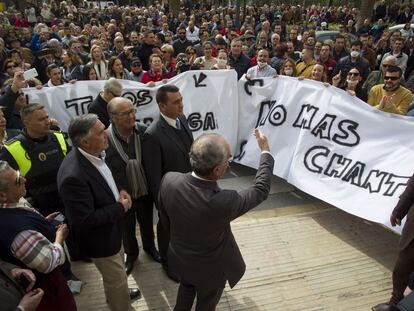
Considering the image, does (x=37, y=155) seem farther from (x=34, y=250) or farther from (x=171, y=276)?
(x=171, y=276)

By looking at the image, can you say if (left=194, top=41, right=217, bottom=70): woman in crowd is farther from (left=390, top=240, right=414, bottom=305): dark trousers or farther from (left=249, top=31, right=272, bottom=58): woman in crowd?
(left=390, top=240, right=414, bottom=305): dark trousers

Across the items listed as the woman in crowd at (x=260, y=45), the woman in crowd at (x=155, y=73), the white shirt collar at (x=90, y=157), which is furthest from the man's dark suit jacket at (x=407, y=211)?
the woman in crowd at (x=260, y=45)

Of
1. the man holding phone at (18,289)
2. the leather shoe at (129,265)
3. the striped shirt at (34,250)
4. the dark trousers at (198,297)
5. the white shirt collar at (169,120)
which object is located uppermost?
the white shirt collar at (169,120)

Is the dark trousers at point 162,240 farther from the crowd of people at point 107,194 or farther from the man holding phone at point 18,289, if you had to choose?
the man holding phone at point 18,289

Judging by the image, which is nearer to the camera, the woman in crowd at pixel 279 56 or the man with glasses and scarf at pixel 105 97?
the man with glasses and scarf at pixel 105 97

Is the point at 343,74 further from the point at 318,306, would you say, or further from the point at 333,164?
the point at 318,306

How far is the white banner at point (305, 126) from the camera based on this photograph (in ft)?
12.5

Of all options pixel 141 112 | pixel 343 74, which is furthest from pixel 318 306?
pixel 343 74

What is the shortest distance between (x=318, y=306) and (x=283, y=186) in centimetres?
220

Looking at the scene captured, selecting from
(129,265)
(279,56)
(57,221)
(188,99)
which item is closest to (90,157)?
(57,221)

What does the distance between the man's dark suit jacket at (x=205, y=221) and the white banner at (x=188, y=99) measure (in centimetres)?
294

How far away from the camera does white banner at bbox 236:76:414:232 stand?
3.75 metres

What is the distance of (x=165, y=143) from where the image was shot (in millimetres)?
3111

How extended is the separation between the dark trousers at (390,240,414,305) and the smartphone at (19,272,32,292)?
8.60 feet
